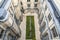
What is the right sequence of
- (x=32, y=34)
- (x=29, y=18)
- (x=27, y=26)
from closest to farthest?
(x=32, y=34), (x=27, y=26), (x=29, y=18)

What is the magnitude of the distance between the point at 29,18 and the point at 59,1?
1420cm

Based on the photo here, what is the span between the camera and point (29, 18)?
100ft

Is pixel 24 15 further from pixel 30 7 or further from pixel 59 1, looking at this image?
pixel 59 1

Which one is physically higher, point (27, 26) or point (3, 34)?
point (27, 26)

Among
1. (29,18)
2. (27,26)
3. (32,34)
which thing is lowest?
(32,34)

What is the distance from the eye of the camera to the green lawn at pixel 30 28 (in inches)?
1021

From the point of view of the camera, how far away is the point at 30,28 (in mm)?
27594

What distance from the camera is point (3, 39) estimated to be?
14594 mm

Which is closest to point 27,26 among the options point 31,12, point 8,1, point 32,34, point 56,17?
point 32,34

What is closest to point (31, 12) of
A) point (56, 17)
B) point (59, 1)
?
point (59, 1)

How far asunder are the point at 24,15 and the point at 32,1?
4.71 meters

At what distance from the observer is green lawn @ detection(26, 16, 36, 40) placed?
2593 centimetres

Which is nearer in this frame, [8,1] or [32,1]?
[8,1]

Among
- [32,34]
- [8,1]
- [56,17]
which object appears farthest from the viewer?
[32,34]
